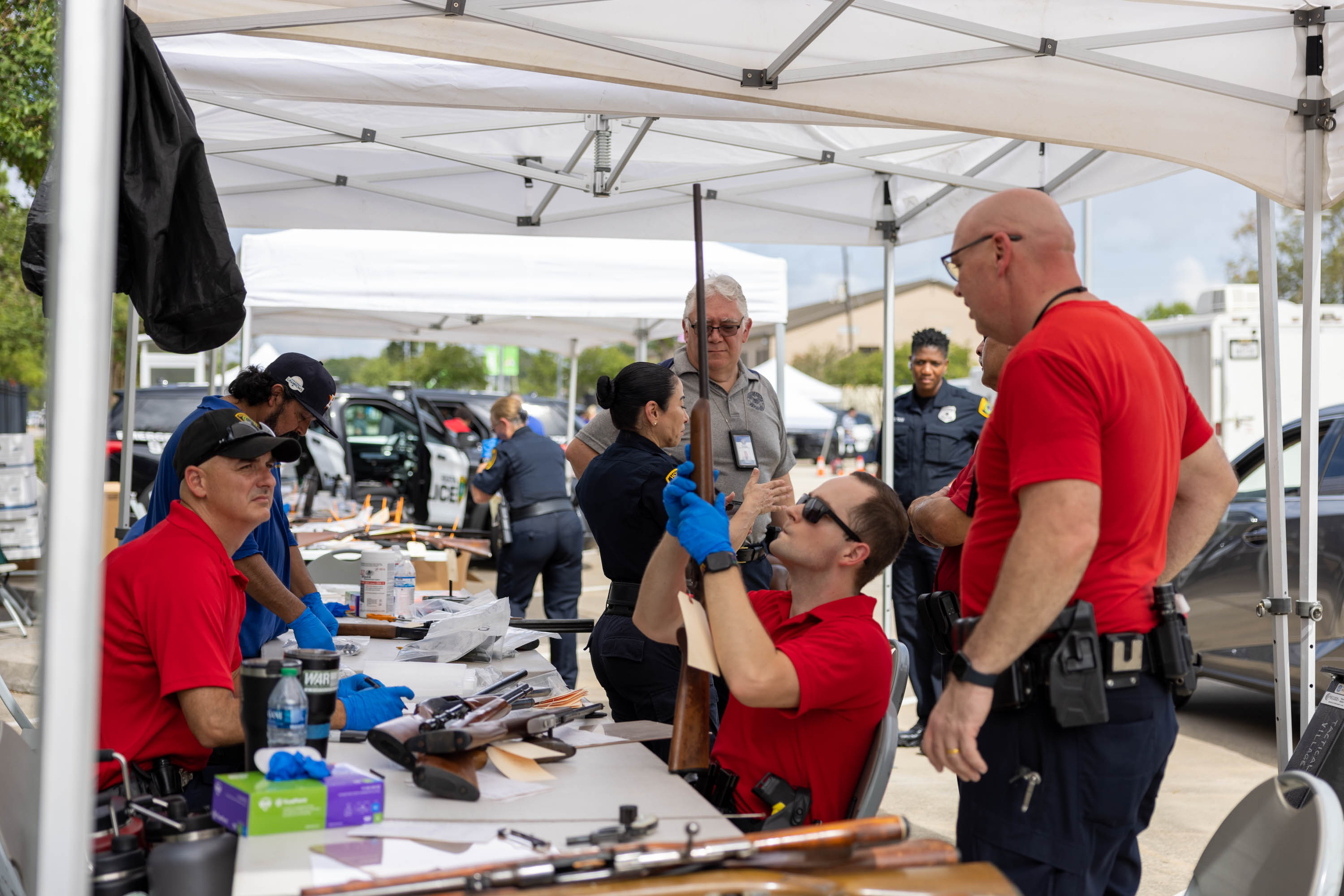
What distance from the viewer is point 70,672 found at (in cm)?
133

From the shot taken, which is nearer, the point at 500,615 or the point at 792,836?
the point at 792,836

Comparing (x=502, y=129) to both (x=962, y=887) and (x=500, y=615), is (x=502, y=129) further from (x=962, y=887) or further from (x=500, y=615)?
(x=962, y=887)

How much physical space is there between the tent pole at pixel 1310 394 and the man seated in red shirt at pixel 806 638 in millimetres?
1589

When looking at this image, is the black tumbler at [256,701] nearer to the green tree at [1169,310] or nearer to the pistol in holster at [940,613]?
the pistol in holster at [940,613]

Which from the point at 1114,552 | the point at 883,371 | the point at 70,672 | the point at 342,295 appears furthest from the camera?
the point at 342,295

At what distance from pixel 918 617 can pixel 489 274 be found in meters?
3.83

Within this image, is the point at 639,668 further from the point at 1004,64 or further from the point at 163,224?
the point at 1004,64

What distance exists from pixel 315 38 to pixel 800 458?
3143cm

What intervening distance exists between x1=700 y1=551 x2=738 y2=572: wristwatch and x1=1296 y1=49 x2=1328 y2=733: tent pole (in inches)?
78.0

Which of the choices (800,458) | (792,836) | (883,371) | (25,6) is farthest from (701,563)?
(800,458)

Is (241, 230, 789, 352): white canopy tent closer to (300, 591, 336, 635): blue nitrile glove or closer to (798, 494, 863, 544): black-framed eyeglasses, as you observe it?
(300, 591, 336, 635): blue nitrile glove

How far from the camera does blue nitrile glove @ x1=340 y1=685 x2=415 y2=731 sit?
2209mm

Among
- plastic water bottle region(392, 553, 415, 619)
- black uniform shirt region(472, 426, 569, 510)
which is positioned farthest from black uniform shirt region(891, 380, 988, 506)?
plastic water bottle region(392, 553, 415, 619)

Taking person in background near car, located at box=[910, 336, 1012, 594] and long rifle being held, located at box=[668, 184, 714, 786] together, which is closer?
long rifle being held, located at box=[668, 184, 714, 786]
